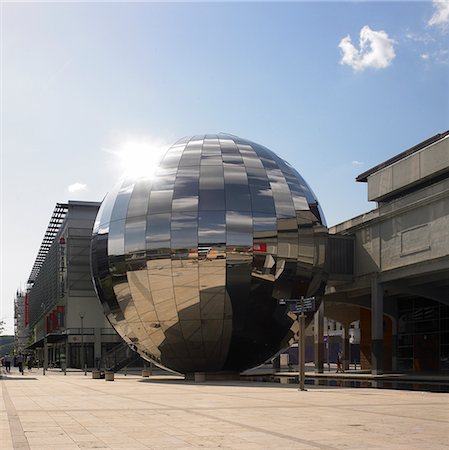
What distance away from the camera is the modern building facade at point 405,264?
35778 mm

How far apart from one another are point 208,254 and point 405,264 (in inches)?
577

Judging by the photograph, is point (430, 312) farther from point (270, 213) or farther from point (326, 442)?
point (326, 442)

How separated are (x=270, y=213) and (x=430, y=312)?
26.6m

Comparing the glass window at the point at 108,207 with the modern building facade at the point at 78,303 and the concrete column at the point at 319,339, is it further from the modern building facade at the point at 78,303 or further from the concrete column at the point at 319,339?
the modern building facade at the point at 78,303

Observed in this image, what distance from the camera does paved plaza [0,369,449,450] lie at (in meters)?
11.1

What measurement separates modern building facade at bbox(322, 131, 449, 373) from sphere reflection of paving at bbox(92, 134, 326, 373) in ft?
26.8

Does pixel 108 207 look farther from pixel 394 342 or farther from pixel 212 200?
pixel 394 342

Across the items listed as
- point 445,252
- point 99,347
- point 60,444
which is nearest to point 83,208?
point 99,347

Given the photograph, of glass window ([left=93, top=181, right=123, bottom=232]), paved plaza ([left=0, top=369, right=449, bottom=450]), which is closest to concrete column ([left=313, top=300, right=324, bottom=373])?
glass window ([left=93, top=181, right=123, bottom=232])

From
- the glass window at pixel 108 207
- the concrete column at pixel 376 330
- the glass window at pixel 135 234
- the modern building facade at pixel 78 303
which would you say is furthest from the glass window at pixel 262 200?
the modern building facade at pixel 78 303

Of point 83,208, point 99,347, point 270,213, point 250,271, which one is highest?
point 83,208

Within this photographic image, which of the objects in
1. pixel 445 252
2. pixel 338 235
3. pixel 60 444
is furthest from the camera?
pixel 338 235

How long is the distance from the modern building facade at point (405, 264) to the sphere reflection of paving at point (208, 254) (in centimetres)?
817

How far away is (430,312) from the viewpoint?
165 ft
